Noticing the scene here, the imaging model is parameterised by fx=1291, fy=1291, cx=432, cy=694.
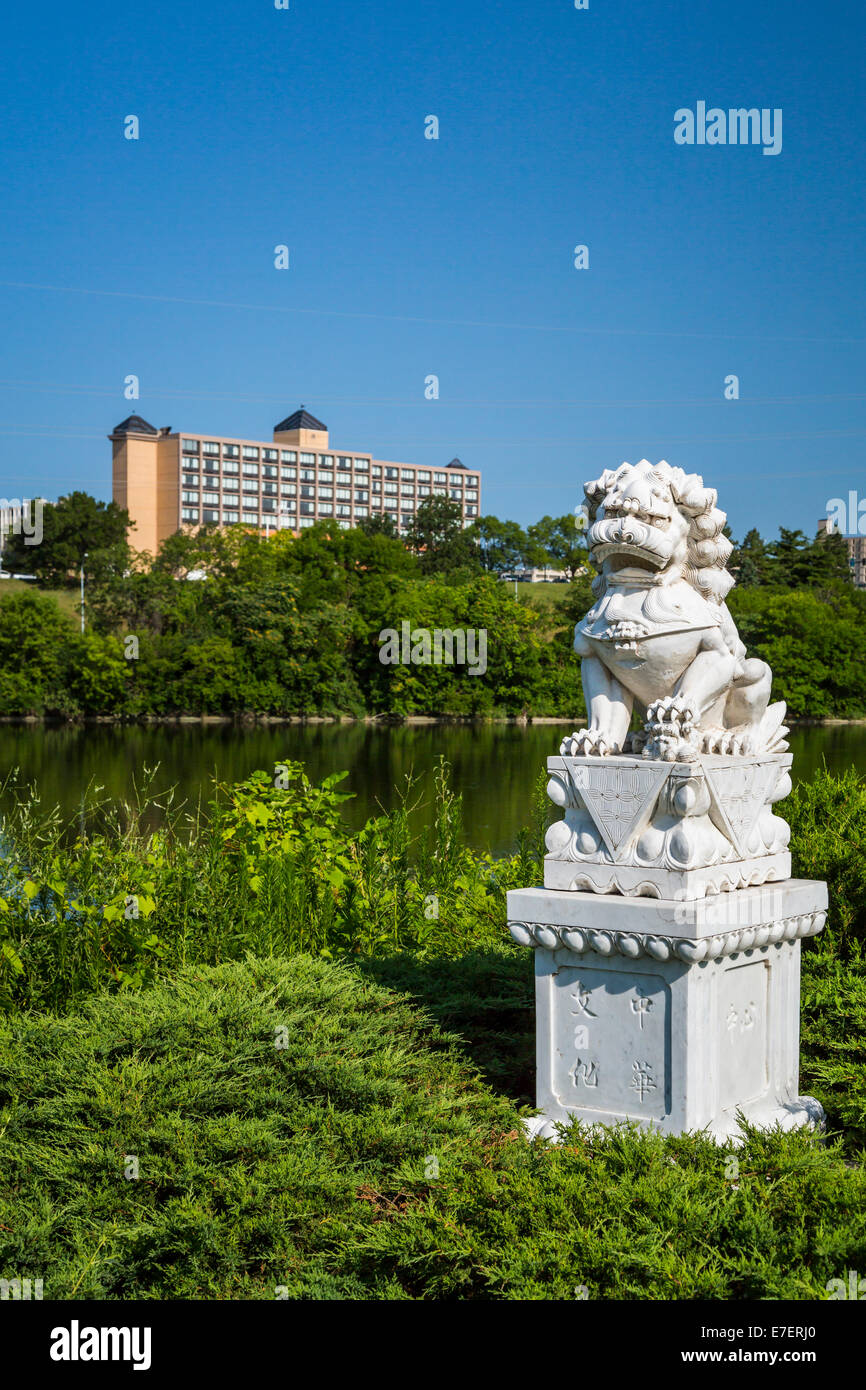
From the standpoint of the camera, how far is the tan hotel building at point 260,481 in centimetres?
10238

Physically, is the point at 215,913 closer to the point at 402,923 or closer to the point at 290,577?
Answer: the point at 402,923

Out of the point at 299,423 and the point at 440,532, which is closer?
the point at 440,532

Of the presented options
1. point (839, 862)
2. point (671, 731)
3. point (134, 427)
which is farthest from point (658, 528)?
point (134, 427)

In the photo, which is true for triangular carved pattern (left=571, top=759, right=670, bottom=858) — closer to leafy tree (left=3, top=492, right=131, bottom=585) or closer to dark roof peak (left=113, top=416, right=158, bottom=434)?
leafy tree (left=3, top=492, right=131, bottom=585)

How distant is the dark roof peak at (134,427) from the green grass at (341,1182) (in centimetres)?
10068

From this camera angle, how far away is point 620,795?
4898mm

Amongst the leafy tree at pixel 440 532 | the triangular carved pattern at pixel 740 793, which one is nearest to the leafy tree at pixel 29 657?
the leafy tree at pixel 440 532

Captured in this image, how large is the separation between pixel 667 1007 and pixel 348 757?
1228 inches

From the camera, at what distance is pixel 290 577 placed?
5600cm

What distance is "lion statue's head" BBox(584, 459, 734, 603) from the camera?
202 inches

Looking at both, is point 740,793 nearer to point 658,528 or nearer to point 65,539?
point 658,528

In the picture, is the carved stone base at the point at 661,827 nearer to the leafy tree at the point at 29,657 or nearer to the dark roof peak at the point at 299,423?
the leafy tree at the point at 29,657

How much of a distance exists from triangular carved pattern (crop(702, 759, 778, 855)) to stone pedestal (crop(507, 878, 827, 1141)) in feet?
0.80
